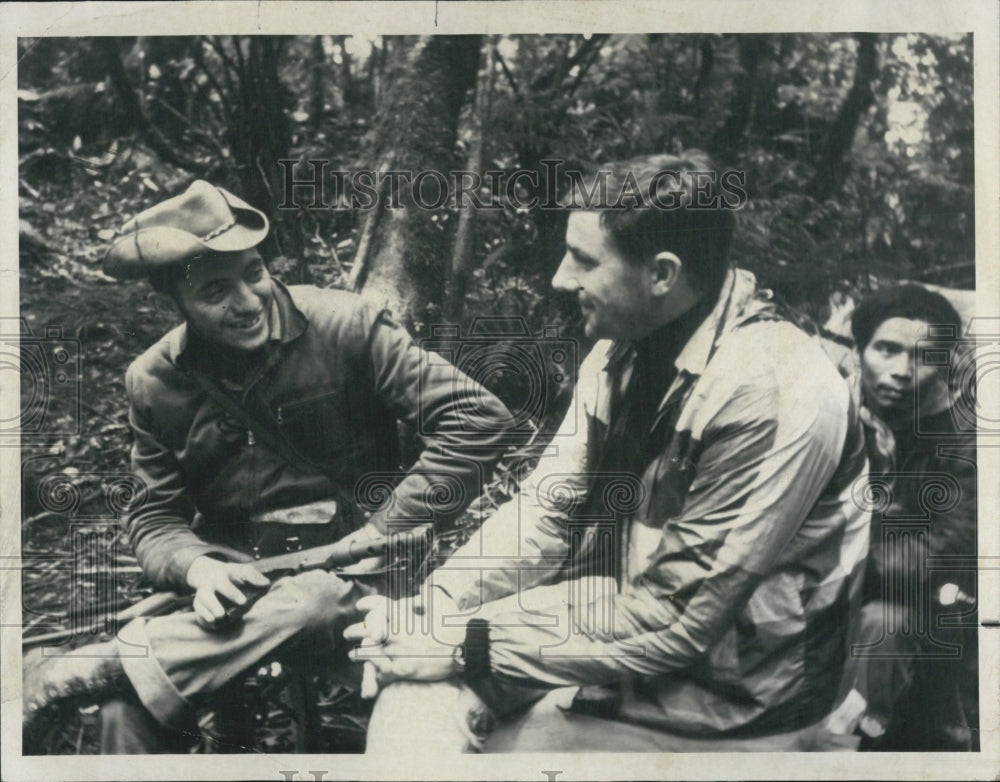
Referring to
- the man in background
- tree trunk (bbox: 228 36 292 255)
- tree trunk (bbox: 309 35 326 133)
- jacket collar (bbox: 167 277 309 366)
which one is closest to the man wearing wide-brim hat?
jacket collar (bbox: 167 277 309 366)

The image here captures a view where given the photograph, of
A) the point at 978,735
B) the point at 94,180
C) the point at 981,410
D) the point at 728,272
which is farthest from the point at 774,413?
the point at 94,180

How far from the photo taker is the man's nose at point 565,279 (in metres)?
5.21

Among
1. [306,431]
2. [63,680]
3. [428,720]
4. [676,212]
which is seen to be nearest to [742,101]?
[676,212]

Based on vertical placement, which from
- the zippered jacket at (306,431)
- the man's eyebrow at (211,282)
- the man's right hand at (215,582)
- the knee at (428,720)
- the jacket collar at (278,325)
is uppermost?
the man's eyebrow at (211,282)

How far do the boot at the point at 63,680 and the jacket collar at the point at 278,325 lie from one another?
1.47 meters

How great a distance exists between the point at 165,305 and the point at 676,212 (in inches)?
98.6

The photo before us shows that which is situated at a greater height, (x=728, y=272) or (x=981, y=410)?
(x=728, y=272)

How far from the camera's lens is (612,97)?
5.23 metres

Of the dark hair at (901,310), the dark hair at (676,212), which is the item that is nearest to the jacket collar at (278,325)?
the dark hair at (676,212)

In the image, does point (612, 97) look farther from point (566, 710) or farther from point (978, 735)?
point (978, 735)

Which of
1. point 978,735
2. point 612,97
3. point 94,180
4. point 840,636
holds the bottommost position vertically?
point 978,735

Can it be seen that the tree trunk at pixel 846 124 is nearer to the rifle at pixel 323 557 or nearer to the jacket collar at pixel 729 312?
the jacket collar at pixel 729 312

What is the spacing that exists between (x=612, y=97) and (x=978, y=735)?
11.8 feet

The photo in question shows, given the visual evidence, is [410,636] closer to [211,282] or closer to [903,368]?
[211,282]
